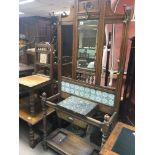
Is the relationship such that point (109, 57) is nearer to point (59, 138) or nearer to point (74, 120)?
point (74, 120)

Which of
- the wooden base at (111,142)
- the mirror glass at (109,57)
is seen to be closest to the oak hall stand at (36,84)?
the mirror glass at (109,57)

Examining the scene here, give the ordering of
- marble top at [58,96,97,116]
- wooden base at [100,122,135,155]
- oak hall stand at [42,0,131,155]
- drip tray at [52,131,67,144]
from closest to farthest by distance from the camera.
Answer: wooden base at [100,122,135,155] → oak hall stand at [42,0,131,155] → marble top at [58,96,97,116] → drip tray at [52,131,67,144]

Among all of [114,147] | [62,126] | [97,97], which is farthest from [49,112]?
[114,147]

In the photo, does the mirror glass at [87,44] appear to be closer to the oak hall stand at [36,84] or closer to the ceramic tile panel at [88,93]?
the ceramic tile panel at [88,93]

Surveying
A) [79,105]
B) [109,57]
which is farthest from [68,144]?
[109,57]

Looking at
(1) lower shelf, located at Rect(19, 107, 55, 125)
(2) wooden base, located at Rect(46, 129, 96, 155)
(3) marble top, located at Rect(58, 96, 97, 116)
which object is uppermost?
(3) marble top, located at Rect(58, 96, 97, 116)

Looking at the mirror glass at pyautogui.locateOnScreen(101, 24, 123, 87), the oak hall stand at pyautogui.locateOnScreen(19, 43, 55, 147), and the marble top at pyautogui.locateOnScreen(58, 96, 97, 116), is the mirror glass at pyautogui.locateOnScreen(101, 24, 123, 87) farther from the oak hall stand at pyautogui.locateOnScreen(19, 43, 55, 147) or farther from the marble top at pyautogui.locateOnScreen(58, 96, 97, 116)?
the oak hall stand at pyautogui.locateOnScreen(19, 43, 55, 147)

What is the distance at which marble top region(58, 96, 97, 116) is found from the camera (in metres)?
1.57

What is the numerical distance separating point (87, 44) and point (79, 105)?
69cm

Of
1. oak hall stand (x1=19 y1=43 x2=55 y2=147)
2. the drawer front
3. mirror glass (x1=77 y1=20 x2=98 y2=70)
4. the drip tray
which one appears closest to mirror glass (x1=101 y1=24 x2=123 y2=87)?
mirror glass (x1=77 y1=20 x2=98 y2=70)

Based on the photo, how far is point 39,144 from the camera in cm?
212

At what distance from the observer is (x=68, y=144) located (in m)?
1.92
